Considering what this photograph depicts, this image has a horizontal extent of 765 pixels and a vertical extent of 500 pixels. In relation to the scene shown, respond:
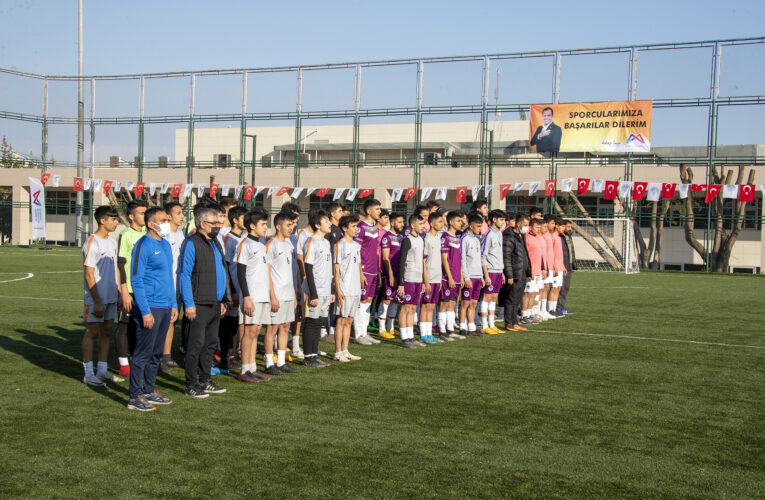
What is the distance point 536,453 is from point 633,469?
653 mm

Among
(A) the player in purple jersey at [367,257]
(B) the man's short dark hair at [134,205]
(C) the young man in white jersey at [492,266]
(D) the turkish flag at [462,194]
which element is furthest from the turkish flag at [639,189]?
(B) the man's short dark hair at [134,205]

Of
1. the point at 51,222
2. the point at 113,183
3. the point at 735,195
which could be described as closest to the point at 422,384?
the point at 735,195

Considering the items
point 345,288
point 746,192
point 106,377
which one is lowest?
point 106,377

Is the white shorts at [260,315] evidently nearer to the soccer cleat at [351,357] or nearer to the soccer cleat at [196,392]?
the soccer cleat at [196,392]

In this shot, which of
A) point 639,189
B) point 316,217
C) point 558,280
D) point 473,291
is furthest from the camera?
point 639,189

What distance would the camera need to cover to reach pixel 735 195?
2455 cm

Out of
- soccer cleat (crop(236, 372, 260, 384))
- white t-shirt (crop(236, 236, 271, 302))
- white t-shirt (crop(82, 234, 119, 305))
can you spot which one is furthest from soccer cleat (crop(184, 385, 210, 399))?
white t-shirt (crop(82, 234, 119, 305))

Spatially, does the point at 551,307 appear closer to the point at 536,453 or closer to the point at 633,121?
the point at 536,453

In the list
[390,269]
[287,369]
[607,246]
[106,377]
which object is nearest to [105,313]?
[106,377]

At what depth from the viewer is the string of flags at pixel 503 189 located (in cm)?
2520

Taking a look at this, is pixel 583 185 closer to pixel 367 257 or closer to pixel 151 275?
pixel 367 257

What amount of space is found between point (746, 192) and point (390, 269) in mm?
19893

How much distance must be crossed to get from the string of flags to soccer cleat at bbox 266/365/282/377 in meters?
20.8

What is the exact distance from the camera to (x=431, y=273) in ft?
32.5
